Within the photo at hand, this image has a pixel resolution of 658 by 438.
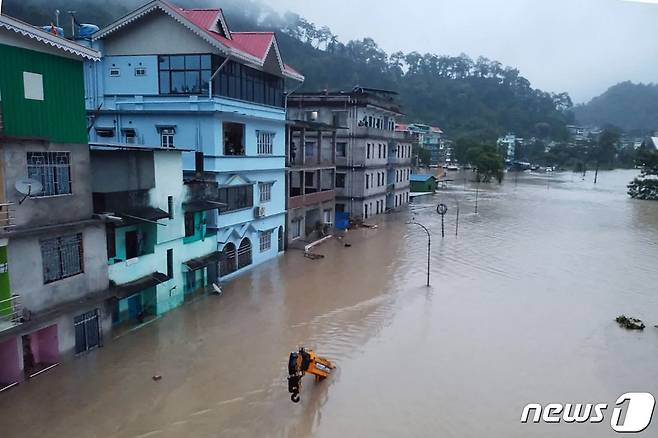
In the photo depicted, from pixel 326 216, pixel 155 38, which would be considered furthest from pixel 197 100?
pixel 326 216

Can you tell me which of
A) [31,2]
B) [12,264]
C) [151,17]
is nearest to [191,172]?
[151,17]

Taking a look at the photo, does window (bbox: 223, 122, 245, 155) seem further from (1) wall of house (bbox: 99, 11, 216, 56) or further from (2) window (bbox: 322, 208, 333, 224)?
(2) window (bbox: 322, 208, 333, 224)

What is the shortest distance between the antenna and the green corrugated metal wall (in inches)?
46.5

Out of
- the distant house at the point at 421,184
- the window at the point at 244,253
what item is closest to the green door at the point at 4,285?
the window at the point at 244,253

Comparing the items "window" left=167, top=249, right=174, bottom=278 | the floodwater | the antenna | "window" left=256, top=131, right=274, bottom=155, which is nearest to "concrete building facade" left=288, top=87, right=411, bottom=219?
"window" left=256, top=131, right=274, bottom=155

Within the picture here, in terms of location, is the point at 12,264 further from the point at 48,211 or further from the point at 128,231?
the point at 128,231

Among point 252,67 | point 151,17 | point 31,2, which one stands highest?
point 31,2

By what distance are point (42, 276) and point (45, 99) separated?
4432mm

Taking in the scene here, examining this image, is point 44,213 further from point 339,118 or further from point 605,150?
point 605,150

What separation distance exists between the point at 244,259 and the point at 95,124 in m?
8.94

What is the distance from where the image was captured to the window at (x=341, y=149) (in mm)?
38000

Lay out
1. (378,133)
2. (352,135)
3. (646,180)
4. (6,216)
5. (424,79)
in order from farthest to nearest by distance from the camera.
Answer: (424,79) → (646,180) → (378,133) → (352,135) → (6,216)

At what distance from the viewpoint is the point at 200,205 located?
62.4 feet

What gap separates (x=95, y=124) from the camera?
882 inches
